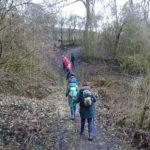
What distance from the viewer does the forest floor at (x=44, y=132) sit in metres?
4.83

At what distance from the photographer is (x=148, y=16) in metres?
19.6

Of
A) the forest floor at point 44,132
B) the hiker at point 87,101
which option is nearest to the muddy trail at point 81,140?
the forest floor at point 44,132

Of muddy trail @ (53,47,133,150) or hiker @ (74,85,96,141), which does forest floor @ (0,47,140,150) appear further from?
hiker @ (74,85,96,141)

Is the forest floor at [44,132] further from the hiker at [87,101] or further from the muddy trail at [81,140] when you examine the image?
the hiker at [87,101]

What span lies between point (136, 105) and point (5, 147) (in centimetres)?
535

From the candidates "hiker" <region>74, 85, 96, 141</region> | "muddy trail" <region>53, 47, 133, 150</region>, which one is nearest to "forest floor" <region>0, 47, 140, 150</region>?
"muddy trail" <region>53, 47, 133, 150</region>

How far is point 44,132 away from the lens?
5543 millimetres

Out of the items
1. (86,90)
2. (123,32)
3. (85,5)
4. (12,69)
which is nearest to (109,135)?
(86,90)

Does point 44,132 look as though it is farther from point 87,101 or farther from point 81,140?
point 87,101

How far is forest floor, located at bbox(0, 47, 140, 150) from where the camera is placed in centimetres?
483

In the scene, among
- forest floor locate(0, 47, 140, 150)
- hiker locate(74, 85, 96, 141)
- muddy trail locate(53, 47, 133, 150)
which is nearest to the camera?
forest floor locate(0, 47, 140, 150)

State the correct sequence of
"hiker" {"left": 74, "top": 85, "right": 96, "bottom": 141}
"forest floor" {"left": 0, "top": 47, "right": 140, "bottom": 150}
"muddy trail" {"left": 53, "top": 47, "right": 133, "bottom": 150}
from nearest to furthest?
"forest floor" {"left": 0, "top": 47, "right": 140, "bottom": 150}, "muddy trail" {"left": 53, "top": 47, "right": 133, "bottom": 150}, "hiker" {"left": 74, "top": 85, "right": 96, "bottom": 141}

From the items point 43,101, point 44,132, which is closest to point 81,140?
point 44,132

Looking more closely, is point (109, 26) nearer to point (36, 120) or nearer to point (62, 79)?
point (62, 79)
